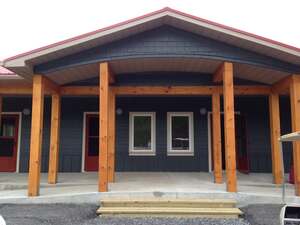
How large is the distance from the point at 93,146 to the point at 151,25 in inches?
188

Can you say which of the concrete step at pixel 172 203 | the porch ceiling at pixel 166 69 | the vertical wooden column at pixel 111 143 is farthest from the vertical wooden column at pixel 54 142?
the concrete step at pixel 172 203

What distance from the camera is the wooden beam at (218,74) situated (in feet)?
21.4

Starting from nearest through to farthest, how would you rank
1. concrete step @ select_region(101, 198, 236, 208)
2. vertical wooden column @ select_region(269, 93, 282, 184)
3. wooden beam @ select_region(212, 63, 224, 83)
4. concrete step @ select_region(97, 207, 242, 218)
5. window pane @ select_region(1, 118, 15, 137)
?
concrete step @ select_region(97, 207, 242, 218)
concrete step @ select_region(101, 198, 236, 208)
wooden beam @ select_region(212, 63, 224, 83)
vertical wooden column @ select_region(269, 93, 282, 184)
window pane @ select_region(1, 118, 15, 137)

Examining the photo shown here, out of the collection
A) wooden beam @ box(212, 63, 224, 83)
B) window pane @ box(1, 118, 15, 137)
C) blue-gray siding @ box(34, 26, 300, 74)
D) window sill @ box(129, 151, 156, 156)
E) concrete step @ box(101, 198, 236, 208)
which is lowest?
concrete step @ box(101, 198, 236, 208)

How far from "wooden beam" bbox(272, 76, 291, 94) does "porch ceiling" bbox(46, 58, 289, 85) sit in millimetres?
95

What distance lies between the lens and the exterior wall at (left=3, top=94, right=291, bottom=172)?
30.6 feet

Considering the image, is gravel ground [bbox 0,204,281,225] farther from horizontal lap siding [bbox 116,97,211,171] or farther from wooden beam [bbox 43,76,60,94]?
horizontal lap siding [bbox 116,97,211,171]

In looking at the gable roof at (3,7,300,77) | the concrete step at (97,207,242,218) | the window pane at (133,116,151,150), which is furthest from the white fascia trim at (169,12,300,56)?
the window pane at (133,116,151,150)

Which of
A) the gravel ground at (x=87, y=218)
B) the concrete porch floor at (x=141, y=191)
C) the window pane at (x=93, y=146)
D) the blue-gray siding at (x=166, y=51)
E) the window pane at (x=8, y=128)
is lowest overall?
the gravel ground at (x=87, y=218)

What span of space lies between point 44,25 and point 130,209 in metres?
30.1

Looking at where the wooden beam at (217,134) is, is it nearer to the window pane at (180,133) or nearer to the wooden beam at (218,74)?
the wooden beam at (218,74)

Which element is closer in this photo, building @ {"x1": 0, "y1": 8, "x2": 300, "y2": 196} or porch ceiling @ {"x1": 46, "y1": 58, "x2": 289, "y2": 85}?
building @ {"x1": 0, "y1": 8, "x2": 300, "y2": 196}

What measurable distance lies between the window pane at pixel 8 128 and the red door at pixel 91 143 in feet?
7.57

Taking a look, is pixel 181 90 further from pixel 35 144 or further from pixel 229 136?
pixel 35 144
